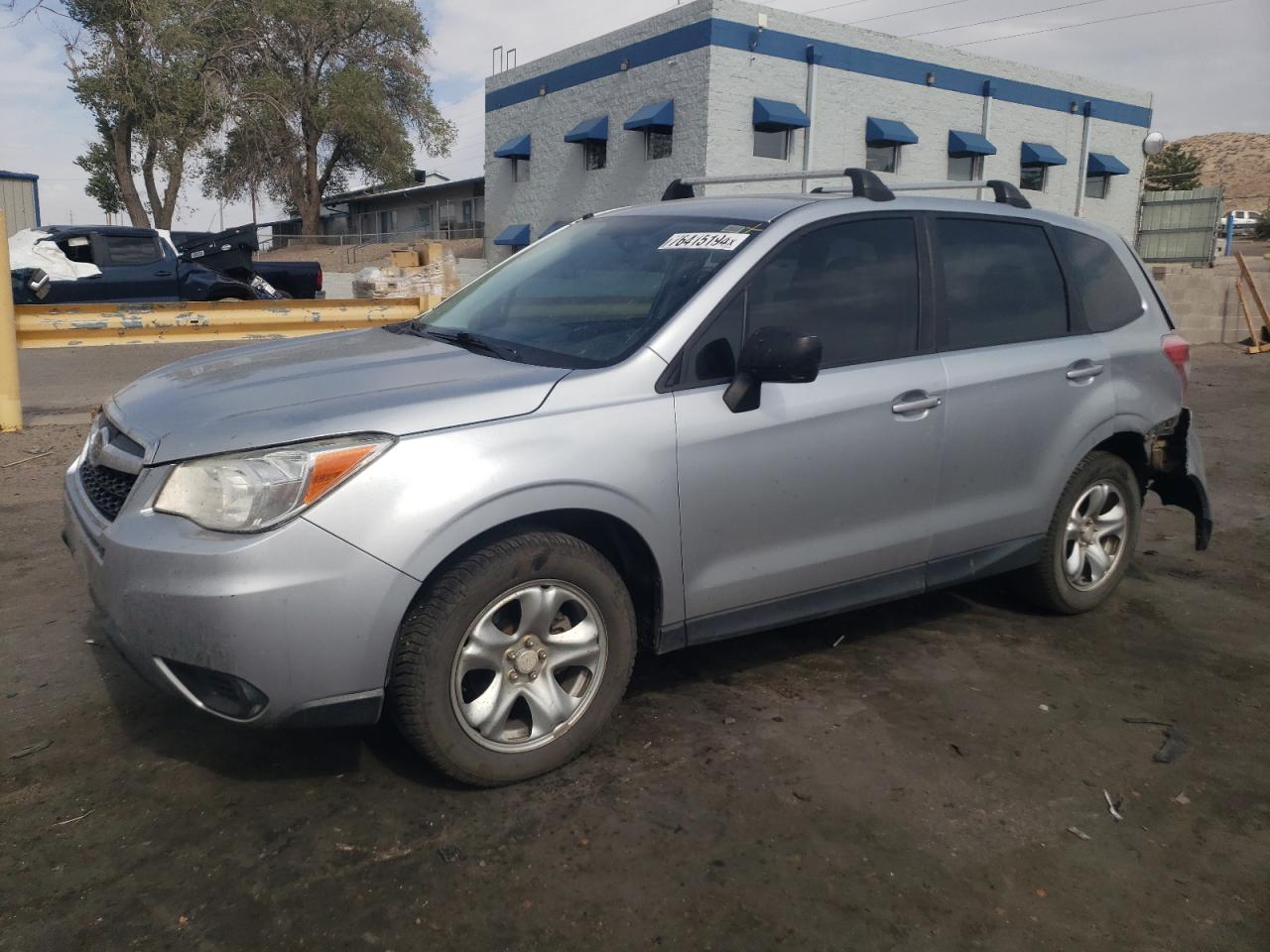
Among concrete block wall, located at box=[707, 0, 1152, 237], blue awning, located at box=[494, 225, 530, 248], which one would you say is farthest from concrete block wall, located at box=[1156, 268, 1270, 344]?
blue awning, located at box=[494, 225, 530, 248]

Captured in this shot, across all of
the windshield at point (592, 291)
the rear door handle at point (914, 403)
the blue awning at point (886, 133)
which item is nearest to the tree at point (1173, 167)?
the blue awning at point (886, 133)

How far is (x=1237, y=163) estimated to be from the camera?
92.1 m

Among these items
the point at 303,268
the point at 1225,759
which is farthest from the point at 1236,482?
the point at 303,268

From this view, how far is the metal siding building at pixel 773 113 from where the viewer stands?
2358 cm

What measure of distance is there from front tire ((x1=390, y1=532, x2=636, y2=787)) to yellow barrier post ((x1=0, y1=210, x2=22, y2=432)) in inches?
232

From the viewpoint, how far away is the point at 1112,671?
4.21 m

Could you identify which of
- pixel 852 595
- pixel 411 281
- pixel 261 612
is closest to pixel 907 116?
pixel 411 281

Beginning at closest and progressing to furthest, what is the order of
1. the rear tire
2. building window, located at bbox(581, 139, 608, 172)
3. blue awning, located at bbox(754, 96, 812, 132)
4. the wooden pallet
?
the rear tire, the wooden pallet, blue awning, located at bbox(754, 96, 812, 132), building window, located at bbox(581, 139, 608, 172)

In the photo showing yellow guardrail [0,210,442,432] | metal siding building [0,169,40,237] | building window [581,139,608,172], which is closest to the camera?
yellow guardrail [0,210,442,432]

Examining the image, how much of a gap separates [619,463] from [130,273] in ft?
41.2

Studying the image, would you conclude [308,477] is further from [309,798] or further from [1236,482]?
[1236,482]

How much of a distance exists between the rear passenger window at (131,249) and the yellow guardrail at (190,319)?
627 cm

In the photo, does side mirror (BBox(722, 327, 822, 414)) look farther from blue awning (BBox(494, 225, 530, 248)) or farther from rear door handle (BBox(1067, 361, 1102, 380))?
blue awning (BBox(494, 225, 530, 248))

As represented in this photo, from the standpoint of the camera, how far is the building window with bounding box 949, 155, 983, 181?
28.5m
